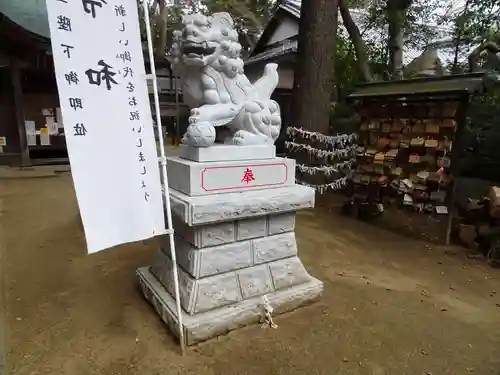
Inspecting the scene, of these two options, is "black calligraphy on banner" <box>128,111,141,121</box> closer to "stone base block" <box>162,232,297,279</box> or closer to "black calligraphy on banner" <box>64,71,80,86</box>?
"black calligraphy on banner" <box>64,71,80,86</box>

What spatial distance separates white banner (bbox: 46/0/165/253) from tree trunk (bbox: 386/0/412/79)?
6660 millimetres

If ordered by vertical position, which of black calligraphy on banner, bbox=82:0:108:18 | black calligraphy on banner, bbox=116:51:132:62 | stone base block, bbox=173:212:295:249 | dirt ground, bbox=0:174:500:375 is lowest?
dirt ground, bbox=0:174:500:375

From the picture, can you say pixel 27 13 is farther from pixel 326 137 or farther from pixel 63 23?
pixel 63 23

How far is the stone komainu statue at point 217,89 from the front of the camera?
8.60ft

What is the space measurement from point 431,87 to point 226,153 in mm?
3354

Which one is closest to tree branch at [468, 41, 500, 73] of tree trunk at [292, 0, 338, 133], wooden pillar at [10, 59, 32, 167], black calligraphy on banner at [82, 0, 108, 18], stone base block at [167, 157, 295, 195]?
tree trunk at [292, 0, 338, 133]

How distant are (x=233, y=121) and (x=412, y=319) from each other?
2167 millimetres

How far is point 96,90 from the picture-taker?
205 centimetres

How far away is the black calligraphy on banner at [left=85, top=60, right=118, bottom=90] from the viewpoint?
2.03 meters

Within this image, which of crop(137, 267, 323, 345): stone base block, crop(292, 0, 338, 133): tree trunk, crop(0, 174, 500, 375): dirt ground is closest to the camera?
crop(0, 174, 500, 375): dirt ground

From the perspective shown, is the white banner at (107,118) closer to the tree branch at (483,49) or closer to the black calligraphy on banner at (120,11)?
the black calligraphy on banner at (120,11)

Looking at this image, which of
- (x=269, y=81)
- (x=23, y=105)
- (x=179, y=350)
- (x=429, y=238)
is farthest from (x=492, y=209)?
(x=23, y=105)

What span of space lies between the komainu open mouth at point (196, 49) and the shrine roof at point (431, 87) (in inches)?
124

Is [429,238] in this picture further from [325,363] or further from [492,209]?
[325,363]
